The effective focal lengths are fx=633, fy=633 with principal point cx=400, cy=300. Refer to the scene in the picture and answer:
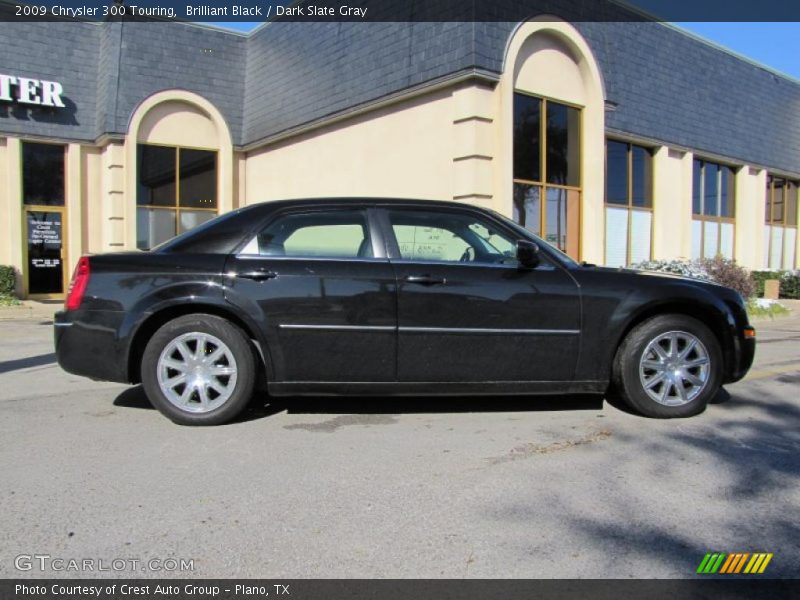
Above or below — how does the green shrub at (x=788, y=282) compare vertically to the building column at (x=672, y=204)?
below

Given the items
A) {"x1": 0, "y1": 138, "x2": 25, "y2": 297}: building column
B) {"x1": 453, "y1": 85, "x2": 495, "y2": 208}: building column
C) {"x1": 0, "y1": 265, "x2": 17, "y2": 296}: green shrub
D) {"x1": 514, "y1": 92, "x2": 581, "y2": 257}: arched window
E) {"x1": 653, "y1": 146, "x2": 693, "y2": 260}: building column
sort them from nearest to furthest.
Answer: {"x1": 453, "y1": 85, "x2": 495, "y2": 208}: building column → {"x1": 514, "y1": 92, "x2": 581, "y2": 257}: arched window → {"x1": 0, "y1": 265, "x2": 17, "y2": 296}: green shrub → {"x1": 0, "y1": 138, "x2": 25, "y2": 297}: building column → {"x1": 653, "y1": 146, "x2": 693, "y2": 260}: building column

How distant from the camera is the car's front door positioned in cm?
450

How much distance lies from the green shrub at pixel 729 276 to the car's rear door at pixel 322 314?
35.1 feet

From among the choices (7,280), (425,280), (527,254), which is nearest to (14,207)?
(7,280)

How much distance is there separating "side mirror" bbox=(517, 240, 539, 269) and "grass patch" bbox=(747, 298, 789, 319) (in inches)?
397

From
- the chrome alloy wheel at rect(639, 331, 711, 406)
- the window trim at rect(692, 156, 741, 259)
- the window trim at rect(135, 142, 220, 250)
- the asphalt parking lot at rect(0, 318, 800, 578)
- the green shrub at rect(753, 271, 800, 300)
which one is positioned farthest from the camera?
the green shrub at rect(753, 271, 800, 300)

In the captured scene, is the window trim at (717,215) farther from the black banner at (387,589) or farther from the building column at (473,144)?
the black banner at (387,589)

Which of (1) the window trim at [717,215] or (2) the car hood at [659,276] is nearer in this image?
(2) the car hood at [659,276]

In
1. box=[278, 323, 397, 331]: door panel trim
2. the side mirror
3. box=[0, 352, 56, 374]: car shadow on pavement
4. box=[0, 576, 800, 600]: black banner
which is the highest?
the side mirror

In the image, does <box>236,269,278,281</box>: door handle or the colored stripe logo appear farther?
<box>236,269,278,281</box>: door handle

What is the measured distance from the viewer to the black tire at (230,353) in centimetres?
449

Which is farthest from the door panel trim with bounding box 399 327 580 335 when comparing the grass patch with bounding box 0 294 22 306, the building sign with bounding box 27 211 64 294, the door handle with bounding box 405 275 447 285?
the building sign with bounding box 27 211 64 294

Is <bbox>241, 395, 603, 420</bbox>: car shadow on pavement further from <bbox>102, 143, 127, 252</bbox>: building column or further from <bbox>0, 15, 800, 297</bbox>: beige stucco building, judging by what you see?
<bbox>102, 143, 127, 252</bbox>: building column

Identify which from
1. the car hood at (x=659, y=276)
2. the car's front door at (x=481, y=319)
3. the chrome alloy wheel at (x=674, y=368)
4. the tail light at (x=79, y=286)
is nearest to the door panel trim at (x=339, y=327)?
the car's front door at (x=481, y=319)
